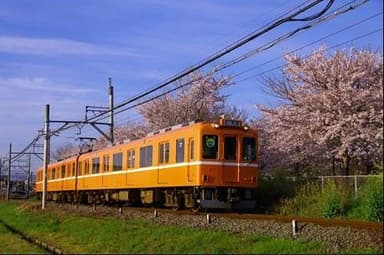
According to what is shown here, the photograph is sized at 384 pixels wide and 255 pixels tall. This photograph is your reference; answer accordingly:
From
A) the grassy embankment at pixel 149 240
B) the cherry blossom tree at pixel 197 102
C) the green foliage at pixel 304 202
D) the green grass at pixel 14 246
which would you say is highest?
the cherry blossom tree at pixel 197 102

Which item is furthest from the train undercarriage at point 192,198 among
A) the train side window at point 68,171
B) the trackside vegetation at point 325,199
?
the train side window at point 68,171

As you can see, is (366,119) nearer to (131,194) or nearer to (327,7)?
(131,194)

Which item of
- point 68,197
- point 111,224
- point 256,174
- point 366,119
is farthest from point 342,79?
point 68,197

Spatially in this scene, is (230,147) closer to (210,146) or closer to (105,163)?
(210,146)

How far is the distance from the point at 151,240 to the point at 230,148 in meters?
6.92

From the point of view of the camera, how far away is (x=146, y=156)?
25047 millimetres

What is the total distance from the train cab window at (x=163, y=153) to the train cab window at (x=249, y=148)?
299 cm

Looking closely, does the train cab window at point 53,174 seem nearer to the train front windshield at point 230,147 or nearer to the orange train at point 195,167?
the orange train at point 195,167

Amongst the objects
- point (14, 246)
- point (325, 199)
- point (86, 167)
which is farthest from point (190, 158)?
point (86, 167)

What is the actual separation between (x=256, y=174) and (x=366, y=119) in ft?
21.5

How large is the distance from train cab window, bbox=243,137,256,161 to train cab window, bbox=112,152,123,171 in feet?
29.1

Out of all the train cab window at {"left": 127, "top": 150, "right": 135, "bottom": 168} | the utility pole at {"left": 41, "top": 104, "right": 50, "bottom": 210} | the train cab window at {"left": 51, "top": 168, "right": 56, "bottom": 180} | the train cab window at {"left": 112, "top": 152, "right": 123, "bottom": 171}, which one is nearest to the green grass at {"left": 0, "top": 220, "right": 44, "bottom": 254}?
the train cab window at {"left": 127, "top": 150, "right": 135, "bottom": 168}

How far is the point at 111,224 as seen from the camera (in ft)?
62.3

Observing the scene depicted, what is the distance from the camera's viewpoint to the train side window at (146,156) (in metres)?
24.5
